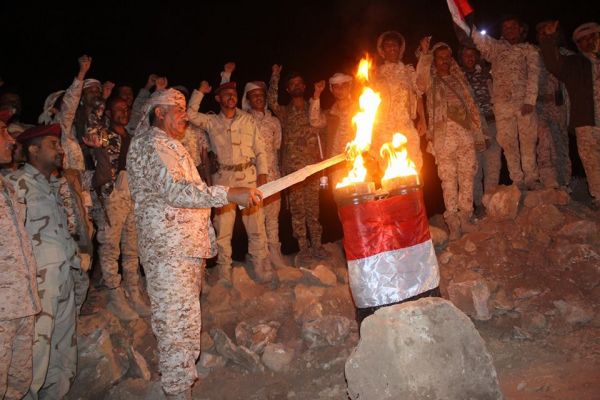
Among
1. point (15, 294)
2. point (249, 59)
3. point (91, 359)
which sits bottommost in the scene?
point (91, 359)

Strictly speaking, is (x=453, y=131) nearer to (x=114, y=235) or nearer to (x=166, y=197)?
(x=166, y=197)

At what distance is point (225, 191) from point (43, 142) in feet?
7.33

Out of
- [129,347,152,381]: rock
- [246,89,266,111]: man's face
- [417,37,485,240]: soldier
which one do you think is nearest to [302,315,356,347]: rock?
[129,347,152,381]: rock

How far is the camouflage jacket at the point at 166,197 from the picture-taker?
373cm

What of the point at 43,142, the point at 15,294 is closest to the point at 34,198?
the point at 43,142

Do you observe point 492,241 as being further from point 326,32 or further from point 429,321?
point 326,32

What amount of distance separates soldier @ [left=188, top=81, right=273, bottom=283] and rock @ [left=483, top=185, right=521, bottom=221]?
3624 mm

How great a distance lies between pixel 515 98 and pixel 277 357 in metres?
5.52

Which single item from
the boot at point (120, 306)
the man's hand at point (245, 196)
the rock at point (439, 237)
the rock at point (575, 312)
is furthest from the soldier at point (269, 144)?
the rock at point (575, 312)

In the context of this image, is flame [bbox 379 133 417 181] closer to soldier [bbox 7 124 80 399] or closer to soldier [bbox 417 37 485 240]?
soldier [bbox 417 37 485 240]

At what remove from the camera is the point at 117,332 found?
17.8ft

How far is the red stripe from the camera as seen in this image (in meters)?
3.76

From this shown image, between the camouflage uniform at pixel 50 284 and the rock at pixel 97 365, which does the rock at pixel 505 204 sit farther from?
the camouflage uniform at pixel 50 284

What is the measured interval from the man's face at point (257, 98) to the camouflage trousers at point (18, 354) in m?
4.81
